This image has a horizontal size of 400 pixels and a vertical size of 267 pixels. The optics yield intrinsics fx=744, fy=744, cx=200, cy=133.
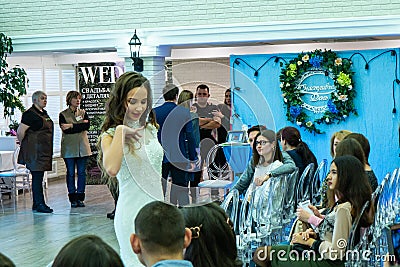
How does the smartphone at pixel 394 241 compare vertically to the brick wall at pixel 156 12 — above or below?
below

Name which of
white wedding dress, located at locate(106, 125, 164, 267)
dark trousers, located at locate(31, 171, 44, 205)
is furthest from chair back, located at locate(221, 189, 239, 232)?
dark trousers, located at locate(31, 171, 44, 205)

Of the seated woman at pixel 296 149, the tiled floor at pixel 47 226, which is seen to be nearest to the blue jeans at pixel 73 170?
the tiled floor at pixel 47 226

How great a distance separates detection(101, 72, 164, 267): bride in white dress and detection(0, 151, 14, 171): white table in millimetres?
7543

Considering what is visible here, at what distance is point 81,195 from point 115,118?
7.05 metres

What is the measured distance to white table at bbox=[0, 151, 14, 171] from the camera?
10.7 metres

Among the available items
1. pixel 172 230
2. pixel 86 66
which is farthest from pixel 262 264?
pixel 86 66

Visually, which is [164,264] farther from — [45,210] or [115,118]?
[45,210]

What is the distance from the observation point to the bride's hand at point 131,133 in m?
3.10

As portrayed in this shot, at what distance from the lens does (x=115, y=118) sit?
328cm

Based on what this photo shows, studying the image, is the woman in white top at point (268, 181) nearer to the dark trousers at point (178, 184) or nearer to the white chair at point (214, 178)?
the white chair at point (214, 178)

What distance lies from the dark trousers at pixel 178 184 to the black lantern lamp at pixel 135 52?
7303mm

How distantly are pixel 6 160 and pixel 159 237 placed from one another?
28.3ft

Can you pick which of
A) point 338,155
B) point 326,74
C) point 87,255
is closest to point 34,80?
point 326,74

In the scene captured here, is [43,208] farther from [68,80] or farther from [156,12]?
[68,80]
